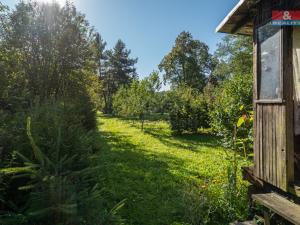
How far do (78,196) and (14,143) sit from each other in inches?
44.8

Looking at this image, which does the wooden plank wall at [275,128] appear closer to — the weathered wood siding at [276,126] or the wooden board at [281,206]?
the weathered wood siding at [276,126]

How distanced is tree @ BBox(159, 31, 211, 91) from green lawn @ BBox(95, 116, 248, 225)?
28919 millimetres

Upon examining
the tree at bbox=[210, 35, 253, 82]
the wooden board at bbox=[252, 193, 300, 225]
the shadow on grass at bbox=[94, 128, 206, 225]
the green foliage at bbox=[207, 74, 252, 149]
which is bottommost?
the shadow on grass at bbox=[94, 128, 206, 225]

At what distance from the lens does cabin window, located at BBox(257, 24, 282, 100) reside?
412 cm

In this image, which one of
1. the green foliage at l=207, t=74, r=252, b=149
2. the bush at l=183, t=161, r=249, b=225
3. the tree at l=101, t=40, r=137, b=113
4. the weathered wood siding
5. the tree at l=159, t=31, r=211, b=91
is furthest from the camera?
the tree at l=101, t=40, r=137, b=113

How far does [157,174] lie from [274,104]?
4.70 metres

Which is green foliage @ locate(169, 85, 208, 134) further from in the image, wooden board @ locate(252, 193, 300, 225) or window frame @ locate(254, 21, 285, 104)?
wooden board @ locate(252, 193, 300, 225)

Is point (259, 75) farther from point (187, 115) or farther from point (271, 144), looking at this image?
point (187, 115)

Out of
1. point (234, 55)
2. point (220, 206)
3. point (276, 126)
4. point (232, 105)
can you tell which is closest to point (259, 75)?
point (276, 126)

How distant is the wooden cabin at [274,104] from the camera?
153 inches

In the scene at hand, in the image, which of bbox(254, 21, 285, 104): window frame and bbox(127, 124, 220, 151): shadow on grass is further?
bbox(127, 124, 220, 151): shadow on grass

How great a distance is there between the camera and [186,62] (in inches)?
1641

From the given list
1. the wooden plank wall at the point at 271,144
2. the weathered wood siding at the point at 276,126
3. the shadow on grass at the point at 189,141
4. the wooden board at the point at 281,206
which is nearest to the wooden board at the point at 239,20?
the weathered wood siding at the point at 276,126

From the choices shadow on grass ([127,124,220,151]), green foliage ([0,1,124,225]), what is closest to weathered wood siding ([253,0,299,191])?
green foliage ([0,1,124,225])
